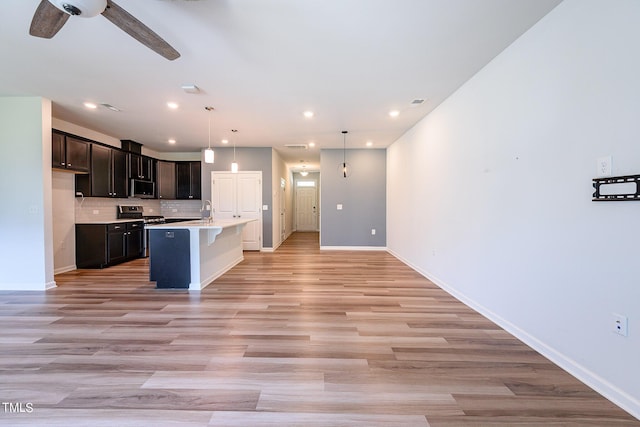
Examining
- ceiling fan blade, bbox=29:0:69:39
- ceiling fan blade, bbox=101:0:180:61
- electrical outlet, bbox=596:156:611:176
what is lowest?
electrical outlet, bbox=596:156:611:176

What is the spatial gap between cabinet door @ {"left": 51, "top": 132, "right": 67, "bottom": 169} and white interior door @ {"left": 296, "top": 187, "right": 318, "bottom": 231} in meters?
9.06

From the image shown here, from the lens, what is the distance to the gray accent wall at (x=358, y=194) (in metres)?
7.05

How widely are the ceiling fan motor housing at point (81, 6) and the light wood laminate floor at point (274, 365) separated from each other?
239 centimetres

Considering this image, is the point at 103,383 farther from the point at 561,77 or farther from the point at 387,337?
the point at 561,77

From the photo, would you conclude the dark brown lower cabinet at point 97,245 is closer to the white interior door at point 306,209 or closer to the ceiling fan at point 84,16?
the ceiling fan at point 84,16

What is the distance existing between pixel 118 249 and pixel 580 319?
6775 millimetres

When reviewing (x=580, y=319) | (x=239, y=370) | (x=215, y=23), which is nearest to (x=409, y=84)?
(x=215, y=23)

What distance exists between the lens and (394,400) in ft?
5.35

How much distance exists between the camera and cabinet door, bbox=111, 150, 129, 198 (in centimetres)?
559

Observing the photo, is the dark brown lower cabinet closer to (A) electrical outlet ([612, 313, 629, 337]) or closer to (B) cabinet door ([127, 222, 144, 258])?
(B) cabinet door ([127, 222, 144, 258])

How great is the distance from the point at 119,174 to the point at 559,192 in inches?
283

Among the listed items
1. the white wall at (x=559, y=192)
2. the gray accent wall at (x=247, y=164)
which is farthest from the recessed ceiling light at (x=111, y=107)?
the white wall at (x=559, y=192)

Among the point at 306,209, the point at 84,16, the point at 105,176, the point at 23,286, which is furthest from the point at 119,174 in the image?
the point at 306,209

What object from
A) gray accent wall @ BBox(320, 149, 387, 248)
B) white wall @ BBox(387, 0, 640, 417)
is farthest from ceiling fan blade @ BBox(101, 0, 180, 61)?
gray accent wall @ BBox(320, 149, 387, 248)
